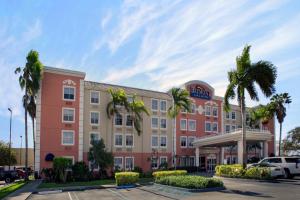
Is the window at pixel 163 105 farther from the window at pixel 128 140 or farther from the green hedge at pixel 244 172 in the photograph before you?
the green hedge at pixel 244 172

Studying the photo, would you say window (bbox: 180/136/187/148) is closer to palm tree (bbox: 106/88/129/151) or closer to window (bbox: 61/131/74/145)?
palm tree (bbox: 106/88/129/151)

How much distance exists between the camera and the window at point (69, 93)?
4391cm

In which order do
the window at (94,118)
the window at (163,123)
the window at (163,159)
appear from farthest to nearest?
the window at (163,123), the window at (163,159), the window at (94,118)

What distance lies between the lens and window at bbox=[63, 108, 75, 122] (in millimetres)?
43469

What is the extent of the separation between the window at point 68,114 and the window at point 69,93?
1.41 meters

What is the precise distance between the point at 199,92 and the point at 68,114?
75.8ft

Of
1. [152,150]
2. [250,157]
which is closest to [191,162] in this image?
[152,150]

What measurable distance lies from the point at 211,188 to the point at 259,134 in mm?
24411

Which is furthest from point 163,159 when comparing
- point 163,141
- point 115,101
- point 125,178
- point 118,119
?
point 125,178

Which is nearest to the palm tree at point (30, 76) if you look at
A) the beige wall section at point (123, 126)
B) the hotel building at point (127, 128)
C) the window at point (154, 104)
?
the hotel building at point (127, 128)

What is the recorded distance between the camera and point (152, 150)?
51.1 meters

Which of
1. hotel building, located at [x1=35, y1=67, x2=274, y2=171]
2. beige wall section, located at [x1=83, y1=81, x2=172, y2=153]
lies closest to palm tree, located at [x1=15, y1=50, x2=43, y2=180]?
hotel building, located at [x1=35, y1=67, x2=274, y2=171]

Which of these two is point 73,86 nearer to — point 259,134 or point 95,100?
point 95,100

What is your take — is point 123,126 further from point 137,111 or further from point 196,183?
point 196,183
